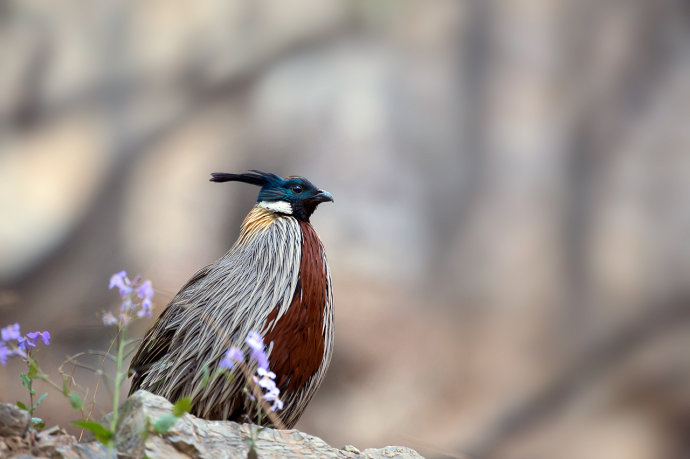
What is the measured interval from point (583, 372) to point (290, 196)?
1681mm

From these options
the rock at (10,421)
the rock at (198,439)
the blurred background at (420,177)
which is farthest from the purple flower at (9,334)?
the blurred background at (420,177)

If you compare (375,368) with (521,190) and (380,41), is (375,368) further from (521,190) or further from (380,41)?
(380,41)

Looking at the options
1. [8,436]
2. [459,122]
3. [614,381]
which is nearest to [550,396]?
[614,381]

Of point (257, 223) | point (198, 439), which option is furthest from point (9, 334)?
point (257, 223)

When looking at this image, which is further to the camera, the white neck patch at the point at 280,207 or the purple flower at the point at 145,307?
the white neck patch at the point at 280,207

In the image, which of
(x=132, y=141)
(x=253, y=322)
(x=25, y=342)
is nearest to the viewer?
(x=25, y=342)

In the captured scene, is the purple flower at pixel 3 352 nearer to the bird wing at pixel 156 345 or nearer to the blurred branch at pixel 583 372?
the bird wing at pixel 156 345

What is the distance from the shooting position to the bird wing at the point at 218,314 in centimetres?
213

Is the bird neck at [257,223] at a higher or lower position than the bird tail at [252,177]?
lower

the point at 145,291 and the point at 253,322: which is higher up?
the point at 253,322

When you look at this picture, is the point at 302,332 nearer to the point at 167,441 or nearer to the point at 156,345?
the point at 156,345

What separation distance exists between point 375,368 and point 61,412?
126 cm

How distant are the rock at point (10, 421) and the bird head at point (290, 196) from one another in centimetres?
111

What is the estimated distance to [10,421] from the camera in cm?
153
